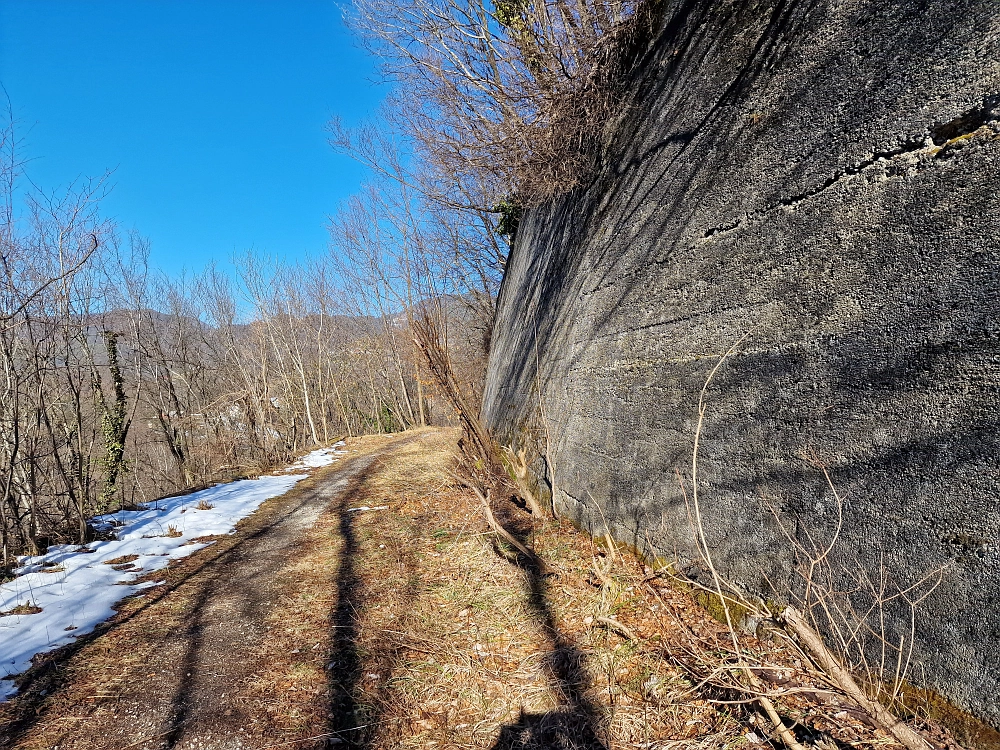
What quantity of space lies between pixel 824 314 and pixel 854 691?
4.85 feet

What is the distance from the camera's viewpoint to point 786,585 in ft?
7.58

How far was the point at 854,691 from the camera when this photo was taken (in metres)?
1.81

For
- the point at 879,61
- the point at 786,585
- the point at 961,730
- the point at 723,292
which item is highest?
the point at 879,61

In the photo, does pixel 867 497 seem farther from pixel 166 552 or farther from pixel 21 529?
pixel 21 529

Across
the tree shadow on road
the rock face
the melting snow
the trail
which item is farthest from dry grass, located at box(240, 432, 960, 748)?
the melting snow

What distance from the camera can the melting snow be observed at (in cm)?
351

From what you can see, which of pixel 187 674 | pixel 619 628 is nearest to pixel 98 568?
pixel 187 674

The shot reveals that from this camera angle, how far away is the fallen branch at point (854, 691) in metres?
1.63

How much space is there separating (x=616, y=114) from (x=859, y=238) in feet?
9.44

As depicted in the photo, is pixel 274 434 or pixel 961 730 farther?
pixel 274 434

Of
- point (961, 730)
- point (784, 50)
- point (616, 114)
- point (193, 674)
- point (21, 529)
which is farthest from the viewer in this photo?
point (21, 529)

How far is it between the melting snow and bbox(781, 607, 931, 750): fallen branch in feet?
13.9

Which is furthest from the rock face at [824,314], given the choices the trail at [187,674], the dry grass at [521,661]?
the trail at [187,674]

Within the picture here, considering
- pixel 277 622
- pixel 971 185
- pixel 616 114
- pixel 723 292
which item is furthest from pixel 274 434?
pixel 971 185
